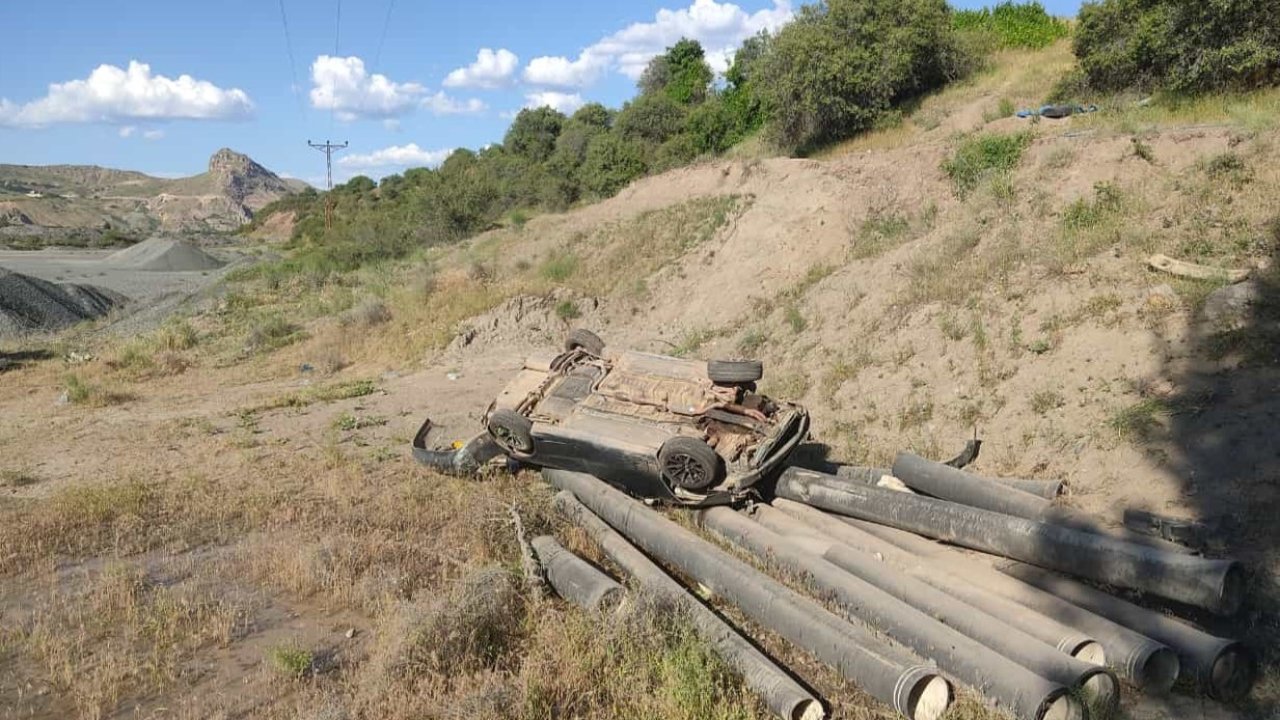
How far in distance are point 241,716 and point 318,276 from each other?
29165 mm

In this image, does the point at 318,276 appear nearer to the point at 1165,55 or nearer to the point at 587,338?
the point at 587,338

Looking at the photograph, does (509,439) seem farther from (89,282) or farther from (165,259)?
(165,259)

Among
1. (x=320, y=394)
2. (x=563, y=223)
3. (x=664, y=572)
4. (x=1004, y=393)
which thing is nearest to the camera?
(x=664, y=572)

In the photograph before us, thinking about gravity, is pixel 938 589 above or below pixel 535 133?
below

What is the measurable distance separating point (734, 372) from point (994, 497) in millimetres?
2470

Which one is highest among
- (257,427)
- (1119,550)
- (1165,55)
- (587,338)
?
(1165,55)

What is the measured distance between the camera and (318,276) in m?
31.8

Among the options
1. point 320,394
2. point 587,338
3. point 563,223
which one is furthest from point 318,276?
point 587,338

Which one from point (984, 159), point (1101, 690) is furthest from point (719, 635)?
point (984, 159)

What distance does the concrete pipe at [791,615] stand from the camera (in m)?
4.64

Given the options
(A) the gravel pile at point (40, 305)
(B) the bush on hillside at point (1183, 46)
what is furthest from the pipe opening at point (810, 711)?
(A) the gravel pile at point (40, 305)

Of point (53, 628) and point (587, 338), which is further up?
point (587, 338)

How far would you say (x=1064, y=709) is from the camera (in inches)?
174

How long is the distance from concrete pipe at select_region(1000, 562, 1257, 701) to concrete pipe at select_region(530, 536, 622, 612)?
→ 3.19m
